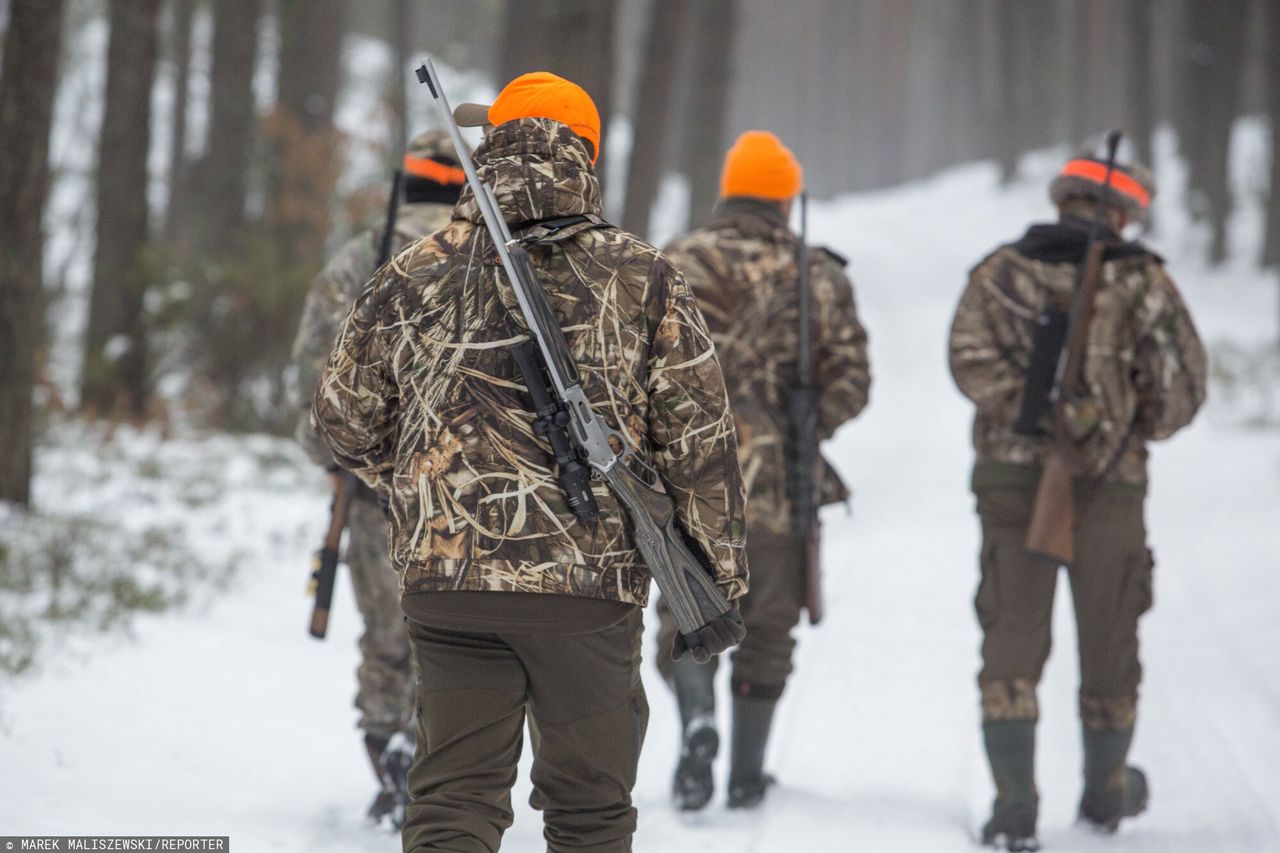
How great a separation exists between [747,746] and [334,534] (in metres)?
1.64

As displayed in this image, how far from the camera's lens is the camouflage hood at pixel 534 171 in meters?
2.93

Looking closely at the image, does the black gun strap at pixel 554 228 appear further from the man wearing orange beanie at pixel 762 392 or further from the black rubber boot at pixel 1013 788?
the black rubber boot at pixel 1013 788

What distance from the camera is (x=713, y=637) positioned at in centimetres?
304

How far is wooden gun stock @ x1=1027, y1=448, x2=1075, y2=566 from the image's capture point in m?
4.45

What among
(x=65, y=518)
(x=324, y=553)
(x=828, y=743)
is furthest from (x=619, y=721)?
(x=65, y=518)

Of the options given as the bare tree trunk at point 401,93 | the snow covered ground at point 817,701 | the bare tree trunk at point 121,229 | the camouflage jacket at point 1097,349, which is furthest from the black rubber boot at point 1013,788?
the bare tree trunk at point 401,93

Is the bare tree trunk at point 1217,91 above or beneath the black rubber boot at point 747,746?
above

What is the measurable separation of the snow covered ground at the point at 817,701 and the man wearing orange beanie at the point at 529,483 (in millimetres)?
1594

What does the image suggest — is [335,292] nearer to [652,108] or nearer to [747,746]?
[747,746]

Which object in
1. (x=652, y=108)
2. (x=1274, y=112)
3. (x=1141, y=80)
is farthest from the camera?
(x=1141, y=80)

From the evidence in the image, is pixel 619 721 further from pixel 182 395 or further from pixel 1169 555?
pixel 182 395

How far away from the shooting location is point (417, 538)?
288 centimetres

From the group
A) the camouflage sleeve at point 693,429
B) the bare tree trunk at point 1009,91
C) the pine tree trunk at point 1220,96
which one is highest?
the bare tree trunk at point 1009,91

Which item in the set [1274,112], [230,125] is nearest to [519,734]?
[230,125]
